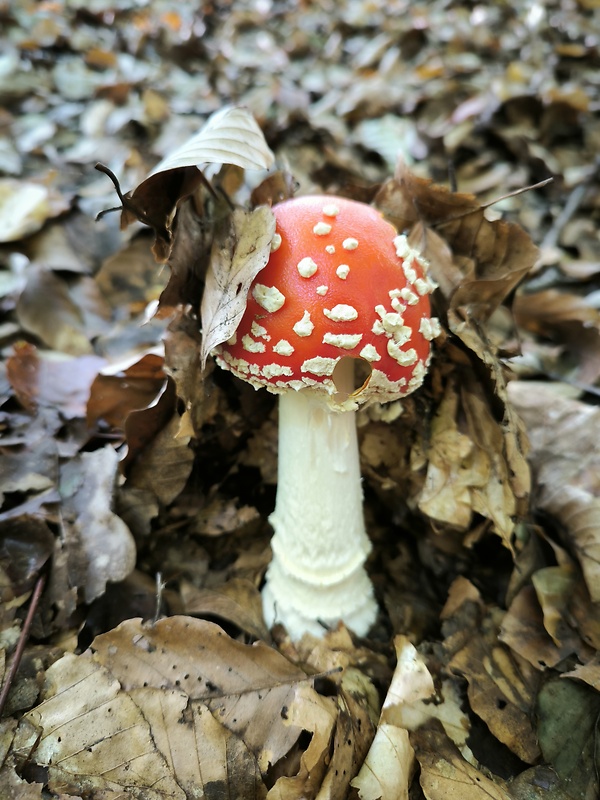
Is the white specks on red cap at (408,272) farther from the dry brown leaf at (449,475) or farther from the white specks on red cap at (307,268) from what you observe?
the dry brown leaf at (449,475)

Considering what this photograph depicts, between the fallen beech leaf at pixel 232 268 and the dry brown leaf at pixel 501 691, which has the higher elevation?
the fallen beech leaf at pixel 232 268

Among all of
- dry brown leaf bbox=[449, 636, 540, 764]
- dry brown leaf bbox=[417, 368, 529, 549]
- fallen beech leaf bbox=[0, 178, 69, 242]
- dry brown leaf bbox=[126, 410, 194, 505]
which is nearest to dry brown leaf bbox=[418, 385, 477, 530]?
dry brown leaf bbox=[417, 368, 529, 549]

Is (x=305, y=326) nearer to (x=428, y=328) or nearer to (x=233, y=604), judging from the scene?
(x=428, y=328)

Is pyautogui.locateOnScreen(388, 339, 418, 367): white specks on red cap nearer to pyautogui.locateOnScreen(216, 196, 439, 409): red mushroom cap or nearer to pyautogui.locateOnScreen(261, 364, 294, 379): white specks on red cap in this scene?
pyautogui.locateOnScreen(216, 196, 439, 409): red mushroom cap

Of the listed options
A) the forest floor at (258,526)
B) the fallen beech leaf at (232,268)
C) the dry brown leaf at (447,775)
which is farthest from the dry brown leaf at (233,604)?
the fallen beech leaf at (232,268)

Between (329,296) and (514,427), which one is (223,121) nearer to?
(329,296)

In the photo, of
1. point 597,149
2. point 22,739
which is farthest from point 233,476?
point 597,149
